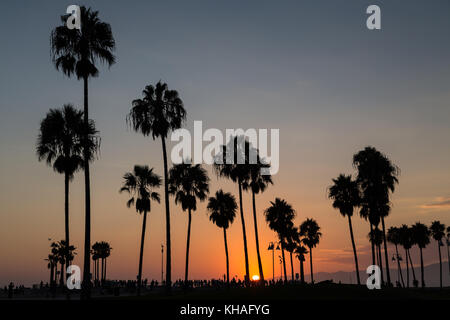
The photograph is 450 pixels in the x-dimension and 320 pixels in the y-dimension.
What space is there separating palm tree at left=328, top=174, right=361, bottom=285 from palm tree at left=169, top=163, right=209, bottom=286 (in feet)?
66.5

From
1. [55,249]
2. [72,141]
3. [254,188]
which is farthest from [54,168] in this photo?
[55,249]

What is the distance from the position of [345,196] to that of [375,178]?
800 centimetres

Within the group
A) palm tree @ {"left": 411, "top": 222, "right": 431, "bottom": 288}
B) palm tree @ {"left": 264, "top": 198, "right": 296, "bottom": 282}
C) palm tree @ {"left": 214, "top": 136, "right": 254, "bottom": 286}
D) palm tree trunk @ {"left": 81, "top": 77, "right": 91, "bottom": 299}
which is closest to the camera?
palm tree trunk @ {"left": 81, "top": 77, "right": 91, "bottom": 299}

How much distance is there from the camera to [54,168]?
4203 centimetres

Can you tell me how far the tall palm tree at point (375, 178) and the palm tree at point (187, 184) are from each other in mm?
21184

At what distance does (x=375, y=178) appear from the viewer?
63.2 meters

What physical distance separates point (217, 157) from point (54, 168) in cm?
2319

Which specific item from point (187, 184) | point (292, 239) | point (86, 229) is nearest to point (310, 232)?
point (292, 239)

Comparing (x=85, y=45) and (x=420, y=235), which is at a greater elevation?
(x=85, y=45)

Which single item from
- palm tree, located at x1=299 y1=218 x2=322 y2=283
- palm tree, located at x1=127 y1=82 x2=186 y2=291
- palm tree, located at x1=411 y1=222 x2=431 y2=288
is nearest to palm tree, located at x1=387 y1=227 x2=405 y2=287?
palm tree, located at x1=411 y1=222 x2=431 y2=288

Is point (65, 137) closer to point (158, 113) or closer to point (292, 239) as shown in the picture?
point (158, 113)

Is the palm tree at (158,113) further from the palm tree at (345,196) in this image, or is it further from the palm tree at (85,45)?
the palm tree at (345,196)

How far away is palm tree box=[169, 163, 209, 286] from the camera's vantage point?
6316cm

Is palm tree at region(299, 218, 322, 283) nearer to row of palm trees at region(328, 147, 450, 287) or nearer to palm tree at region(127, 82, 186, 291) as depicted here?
row of palm trees at region(328, 147, 450, 287)
